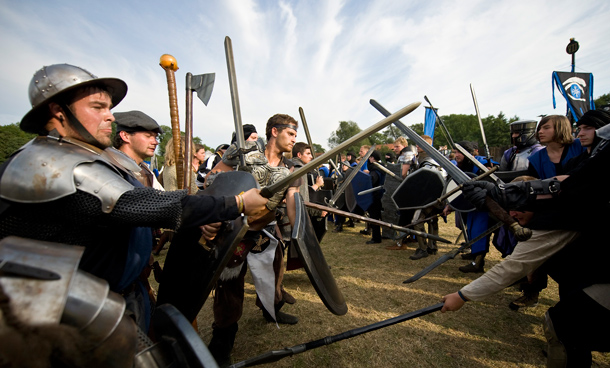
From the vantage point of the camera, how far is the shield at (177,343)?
0.87m

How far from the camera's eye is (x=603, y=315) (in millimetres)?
1457

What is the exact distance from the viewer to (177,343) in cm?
96

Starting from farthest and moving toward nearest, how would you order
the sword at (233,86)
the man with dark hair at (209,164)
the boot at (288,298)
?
1. the man with dark hair at (209,164)
2. the boot at (288,298)
3. the sword at (233,86)

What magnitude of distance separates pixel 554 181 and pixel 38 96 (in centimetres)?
303

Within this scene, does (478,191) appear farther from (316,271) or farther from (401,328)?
(401,328)

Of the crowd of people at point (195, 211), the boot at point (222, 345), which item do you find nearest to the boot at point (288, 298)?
the crowd of people at point (195, 211)

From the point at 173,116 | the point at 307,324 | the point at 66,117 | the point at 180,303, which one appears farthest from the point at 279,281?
the point at 66,117

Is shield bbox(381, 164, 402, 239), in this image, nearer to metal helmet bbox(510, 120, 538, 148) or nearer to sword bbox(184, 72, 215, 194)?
metal helmet bbox(510, 120, 538, 148)

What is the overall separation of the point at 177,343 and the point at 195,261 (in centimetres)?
66

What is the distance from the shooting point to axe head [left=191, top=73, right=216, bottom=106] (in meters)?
2.27

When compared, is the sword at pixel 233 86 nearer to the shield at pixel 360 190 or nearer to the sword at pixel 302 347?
the sword at pixel 302 347

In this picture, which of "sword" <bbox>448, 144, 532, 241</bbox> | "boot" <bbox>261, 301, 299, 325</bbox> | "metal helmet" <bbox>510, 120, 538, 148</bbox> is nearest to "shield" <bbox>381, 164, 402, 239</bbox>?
"metal helmet" <bbox>510, 120, 538, 148</bbox>

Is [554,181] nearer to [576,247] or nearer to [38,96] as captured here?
[576,247]

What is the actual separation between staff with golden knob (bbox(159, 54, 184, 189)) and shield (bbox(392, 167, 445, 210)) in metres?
3.40
